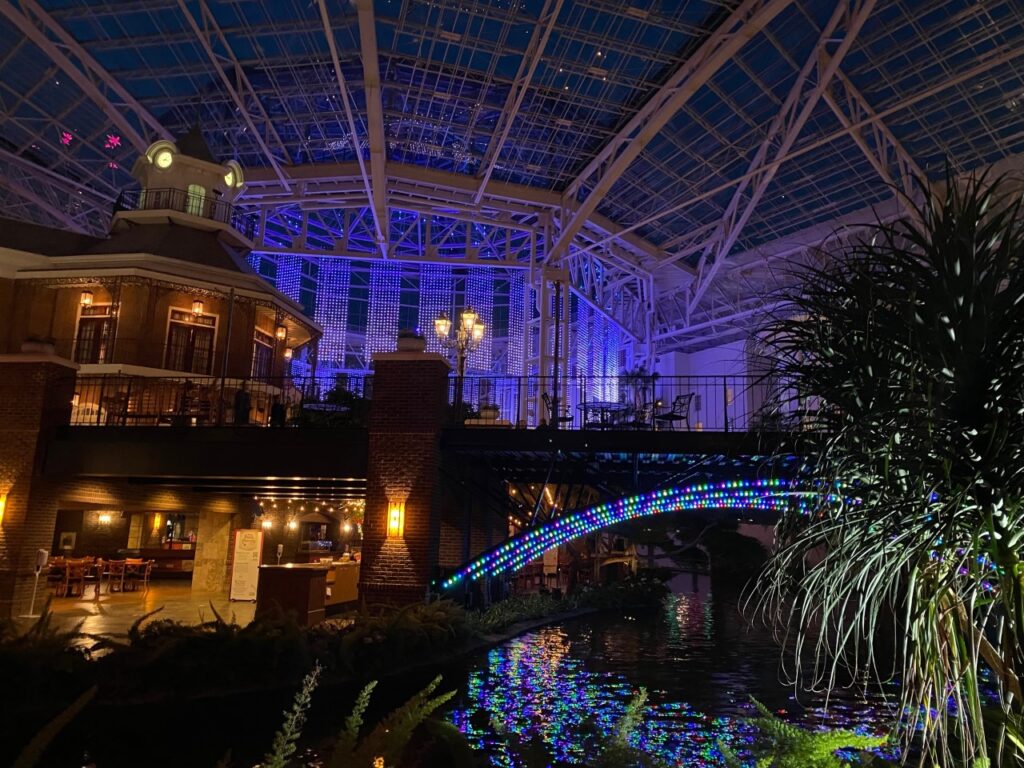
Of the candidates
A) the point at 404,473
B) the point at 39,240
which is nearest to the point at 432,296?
the point at 39,240

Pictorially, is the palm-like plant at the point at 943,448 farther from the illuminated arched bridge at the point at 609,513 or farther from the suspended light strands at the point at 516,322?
the suspended light strands at the point at 516,322

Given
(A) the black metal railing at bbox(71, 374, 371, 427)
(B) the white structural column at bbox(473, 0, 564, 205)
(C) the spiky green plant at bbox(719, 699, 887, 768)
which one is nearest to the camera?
(C) the spiky green plant at bbox(719, 699, 887, 768)

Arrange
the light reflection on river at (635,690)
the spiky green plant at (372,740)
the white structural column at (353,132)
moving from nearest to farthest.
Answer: the spiky green plant at (372,740) → the light reflection on river at (635,690) → the white structural column at (353,132)

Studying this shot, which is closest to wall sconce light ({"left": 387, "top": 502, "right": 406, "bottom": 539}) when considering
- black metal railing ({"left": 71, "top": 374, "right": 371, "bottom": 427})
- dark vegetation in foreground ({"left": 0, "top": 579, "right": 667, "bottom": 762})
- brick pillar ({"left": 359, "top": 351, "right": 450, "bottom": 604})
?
brick pillar ({"left": 359, "top": 351, "right": 450, "bottom": 604})

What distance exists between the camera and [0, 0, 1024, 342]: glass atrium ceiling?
862 inches

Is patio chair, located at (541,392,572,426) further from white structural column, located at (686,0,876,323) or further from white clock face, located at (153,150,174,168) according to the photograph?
white clock face, located at (153,150,174,168)

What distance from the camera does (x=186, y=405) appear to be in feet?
59.9

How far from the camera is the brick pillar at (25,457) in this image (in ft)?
51.8

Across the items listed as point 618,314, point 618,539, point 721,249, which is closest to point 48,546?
point 618,539

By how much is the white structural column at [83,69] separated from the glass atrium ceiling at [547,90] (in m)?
0.09

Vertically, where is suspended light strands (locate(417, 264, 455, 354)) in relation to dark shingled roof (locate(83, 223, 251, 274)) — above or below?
above

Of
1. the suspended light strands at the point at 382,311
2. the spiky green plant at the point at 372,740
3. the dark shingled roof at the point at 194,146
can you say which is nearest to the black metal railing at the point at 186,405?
the dark shingled roof at the point at 194,146

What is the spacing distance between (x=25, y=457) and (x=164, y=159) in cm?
1413

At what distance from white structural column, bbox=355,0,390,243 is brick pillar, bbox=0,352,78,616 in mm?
10864
